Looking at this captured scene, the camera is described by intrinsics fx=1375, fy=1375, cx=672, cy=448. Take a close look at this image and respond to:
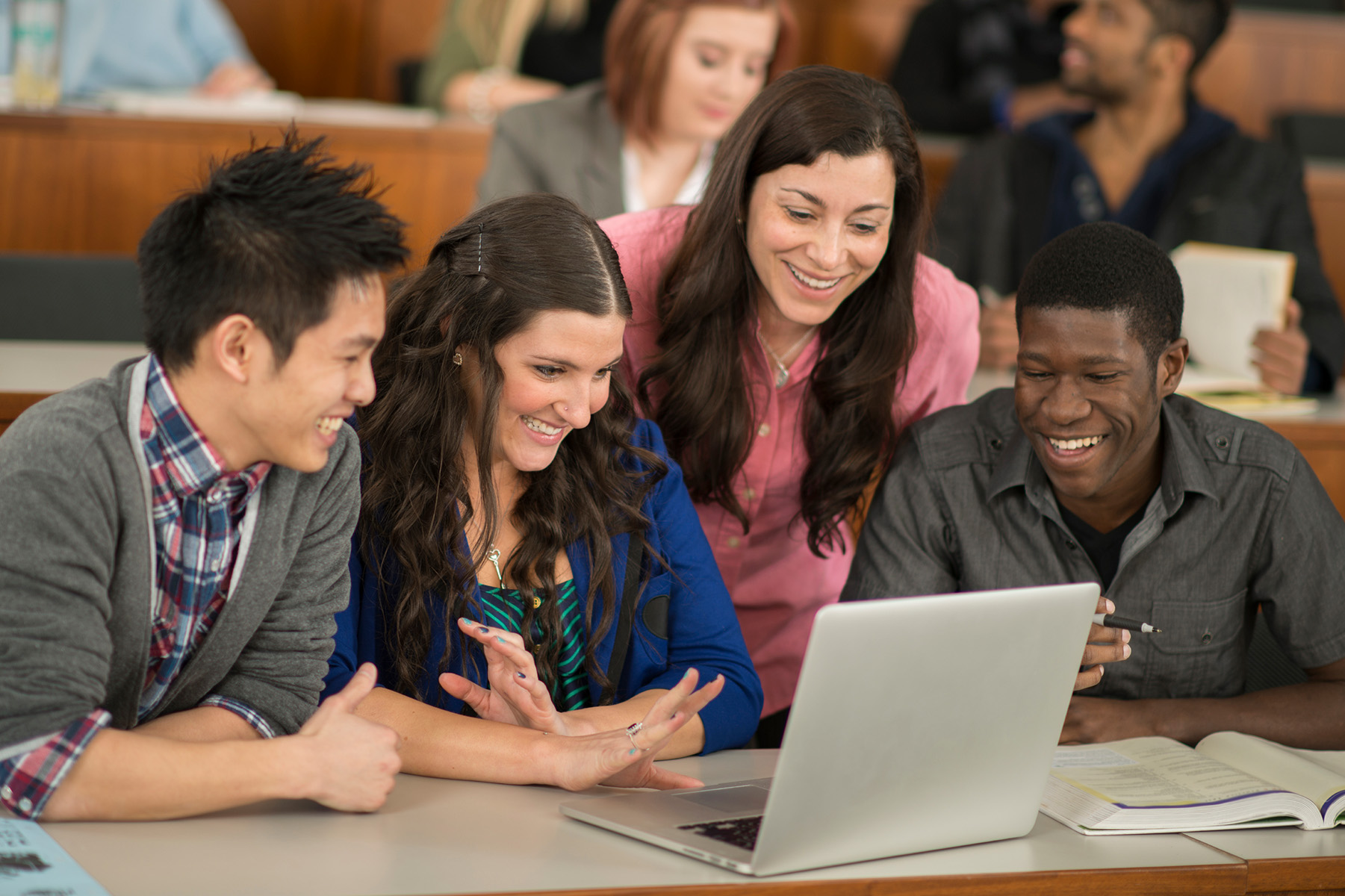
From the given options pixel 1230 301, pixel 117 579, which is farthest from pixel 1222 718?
pixel 1230 301

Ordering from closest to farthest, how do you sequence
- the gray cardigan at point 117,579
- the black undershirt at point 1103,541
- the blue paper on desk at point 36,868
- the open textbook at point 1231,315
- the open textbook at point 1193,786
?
the blue paper on desk at point 36,868, the gray cardigan at point 117,579, the open textbook at point 1193,786, the black undershirt at point 1103,541, the open textbook at point 1231,315

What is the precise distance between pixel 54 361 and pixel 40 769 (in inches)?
41.6

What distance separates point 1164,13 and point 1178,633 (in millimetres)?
1973

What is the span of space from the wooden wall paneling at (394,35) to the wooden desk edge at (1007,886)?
3.86 metres

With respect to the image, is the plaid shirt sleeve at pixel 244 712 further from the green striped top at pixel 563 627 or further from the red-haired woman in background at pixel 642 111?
the red-haired woman in background at pixel 642 111

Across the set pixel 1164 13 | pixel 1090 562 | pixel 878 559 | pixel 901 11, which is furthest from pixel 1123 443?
pixel 901 11

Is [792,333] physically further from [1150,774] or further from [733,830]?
[733,830]

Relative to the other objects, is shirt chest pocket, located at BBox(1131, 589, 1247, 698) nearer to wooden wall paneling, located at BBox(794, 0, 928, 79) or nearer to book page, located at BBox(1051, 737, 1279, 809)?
book page, located at BBox(1051, 737, 1279, 809)

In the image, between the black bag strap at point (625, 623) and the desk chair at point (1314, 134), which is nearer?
the black bag strap at point (625, 623)

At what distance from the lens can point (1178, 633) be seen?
1.64m

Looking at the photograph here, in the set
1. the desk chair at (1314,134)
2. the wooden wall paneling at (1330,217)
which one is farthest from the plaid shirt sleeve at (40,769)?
the desk chair at (1314,134)

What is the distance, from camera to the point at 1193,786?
4.47 feet

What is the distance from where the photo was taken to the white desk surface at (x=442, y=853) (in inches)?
40.2

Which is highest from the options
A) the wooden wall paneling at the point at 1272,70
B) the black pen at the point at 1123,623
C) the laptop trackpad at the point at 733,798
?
the wooden wall paneling at the point at 1272,70
